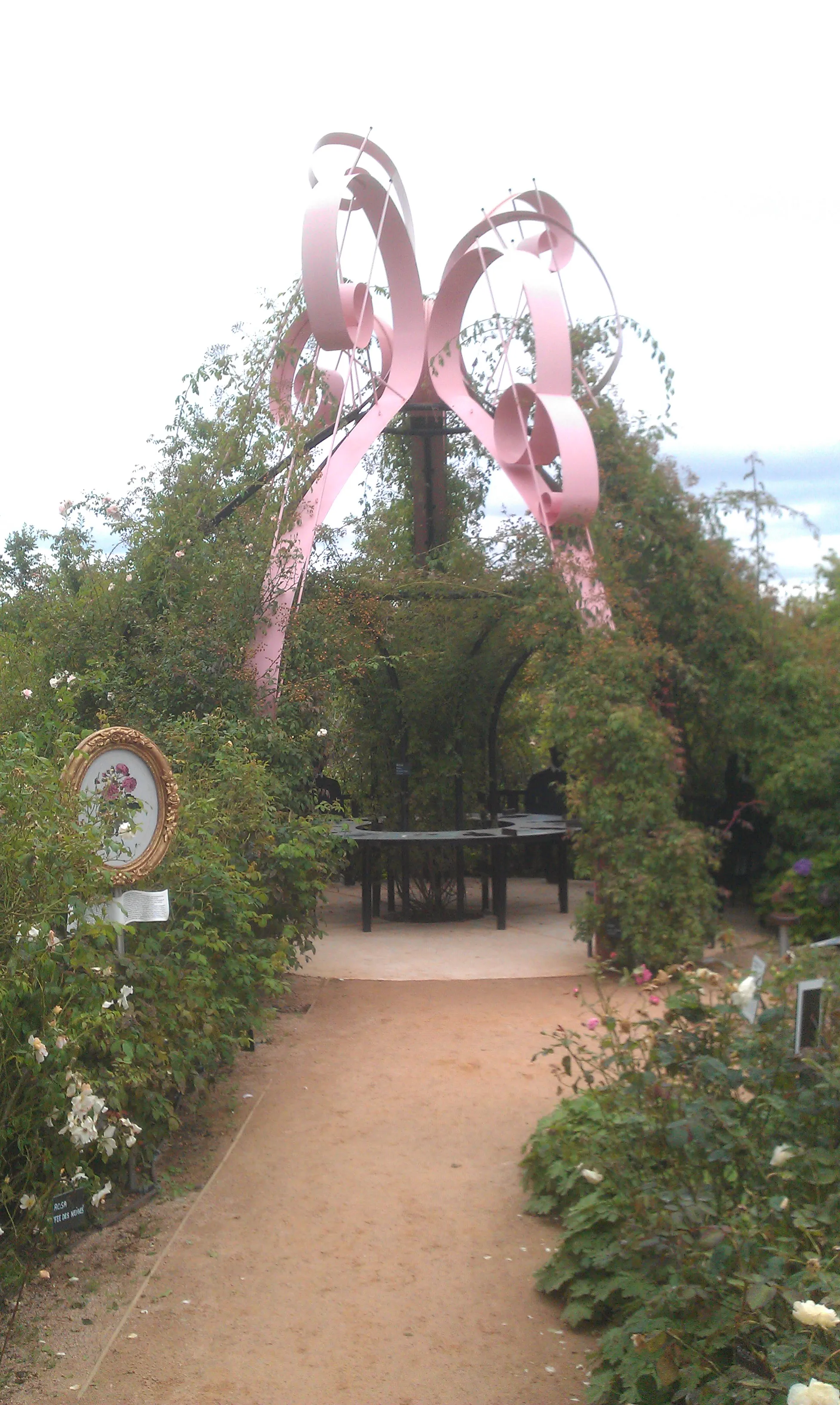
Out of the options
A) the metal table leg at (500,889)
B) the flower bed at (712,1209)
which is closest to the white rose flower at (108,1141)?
the flower bed at (712,1209)

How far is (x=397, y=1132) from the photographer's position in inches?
185

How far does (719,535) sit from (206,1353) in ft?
19.6

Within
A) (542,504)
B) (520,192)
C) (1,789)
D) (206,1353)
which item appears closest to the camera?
(206,1353)

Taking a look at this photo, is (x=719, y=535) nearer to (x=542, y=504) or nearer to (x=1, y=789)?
(x=542, y=504)

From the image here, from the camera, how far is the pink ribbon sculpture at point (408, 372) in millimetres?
7309

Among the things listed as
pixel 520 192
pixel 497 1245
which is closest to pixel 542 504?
pixel 520 192

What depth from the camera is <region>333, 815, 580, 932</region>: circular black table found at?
8.20 metres

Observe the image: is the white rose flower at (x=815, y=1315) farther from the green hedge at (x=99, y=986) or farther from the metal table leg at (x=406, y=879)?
the metal table leg at (x=406, y=879)

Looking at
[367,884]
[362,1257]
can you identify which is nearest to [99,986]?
[362,1257]

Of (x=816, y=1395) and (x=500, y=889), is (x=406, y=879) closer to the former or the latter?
(x=500, y=889)

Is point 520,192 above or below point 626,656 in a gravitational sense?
above

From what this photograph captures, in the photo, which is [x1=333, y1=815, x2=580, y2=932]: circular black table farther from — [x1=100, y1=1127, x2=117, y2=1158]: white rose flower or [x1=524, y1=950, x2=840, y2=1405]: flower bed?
[x1=100, y1=1127, x2=117, y2=1158]: white rose flower

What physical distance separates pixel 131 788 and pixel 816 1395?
2.61m

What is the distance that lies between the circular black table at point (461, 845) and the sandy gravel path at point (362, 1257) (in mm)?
2317
